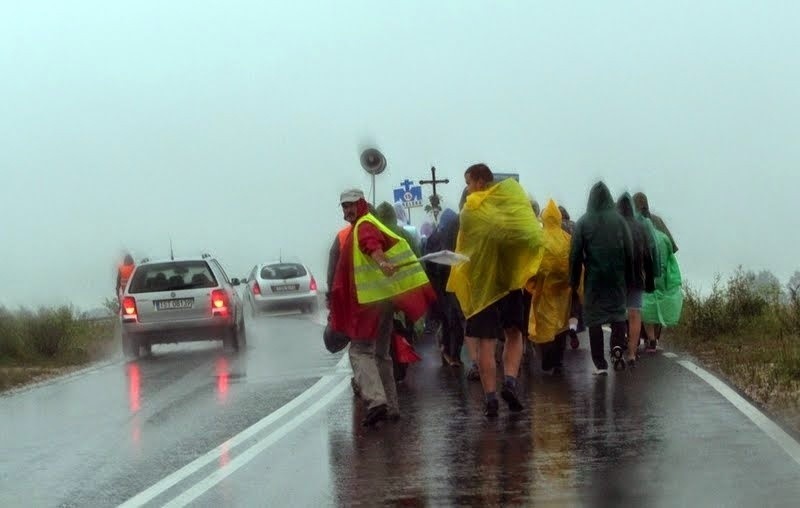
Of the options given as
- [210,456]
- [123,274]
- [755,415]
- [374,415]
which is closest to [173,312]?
[123,274]

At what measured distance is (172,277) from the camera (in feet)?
74.8

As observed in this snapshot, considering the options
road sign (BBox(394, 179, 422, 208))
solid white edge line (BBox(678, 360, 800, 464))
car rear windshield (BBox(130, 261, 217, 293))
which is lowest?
solid white edge line (BBox(678, 360, 800, 464))

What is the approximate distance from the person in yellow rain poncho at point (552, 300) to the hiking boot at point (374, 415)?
378 centimetres

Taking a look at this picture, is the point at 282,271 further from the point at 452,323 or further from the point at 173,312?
the point at 452,323

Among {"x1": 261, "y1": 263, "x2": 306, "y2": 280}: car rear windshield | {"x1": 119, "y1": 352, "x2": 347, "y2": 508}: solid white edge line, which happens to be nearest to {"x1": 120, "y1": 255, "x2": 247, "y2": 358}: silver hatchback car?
{"x1": 119, "y1": 352, "x2": 347, "y2": 508}: solid white edge line

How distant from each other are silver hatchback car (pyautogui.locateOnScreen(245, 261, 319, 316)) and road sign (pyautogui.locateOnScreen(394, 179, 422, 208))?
4.22 m

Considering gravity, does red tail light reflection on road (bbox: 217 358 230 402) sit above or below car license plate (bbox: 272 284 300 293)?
below

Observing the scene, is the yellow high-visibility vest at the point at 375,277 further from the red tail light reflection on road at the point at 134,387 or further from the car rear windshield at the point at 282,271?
the car rear windshield at the point at 282,271

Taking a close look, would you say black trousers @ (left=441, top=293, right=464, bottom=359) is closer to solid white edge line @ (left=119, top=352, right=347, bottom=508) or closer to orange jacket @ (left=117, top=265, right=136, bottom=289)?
solid white edge line @ (left=119, top=352, right=347, bottom=508)

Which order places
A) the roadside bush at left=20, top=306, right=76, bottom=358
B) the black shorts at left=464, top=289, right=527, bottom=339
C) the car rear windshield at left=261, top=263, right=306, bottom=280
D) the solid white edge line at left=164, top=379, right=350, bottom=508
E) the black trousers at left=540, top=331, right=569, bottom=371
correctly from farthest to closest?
1. the car rear windshield at left=261, top=263, right=306, bottom=280
2. the roadside bush at left=20, top=306, right=76, bottom=358
3. the black trousers at left=540, top=331, right=569, bottom=371
4. the black shorts at left=464, top=289, right=527, bottom=339
5. the solid white edge line at left=164, top=379, right=350, bottom=508

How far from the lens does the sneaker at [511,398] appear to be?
11.5 meters

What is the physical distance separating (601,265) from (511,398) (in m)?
3.38

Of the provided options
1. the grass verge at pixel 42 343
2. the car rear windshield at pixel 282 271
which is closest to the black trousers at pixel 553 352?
the grass verge at pixel 42 343

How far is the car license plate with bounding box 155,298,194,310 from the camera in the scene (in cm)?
2228
